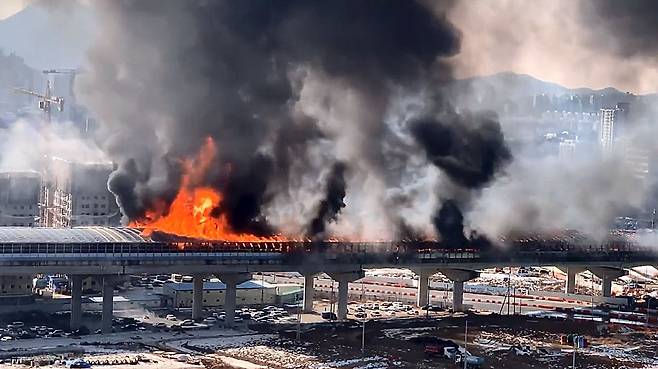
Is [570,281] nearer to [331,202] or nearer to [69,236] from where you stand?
[331,202]

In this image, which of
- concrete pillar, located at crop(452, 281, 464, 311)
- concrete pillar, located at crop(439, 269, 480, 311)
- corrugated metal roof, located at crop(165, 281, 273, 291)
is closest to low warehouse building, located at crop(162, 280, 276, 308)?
corrugated metal roof, located at crop(165, 281, 273, 291)

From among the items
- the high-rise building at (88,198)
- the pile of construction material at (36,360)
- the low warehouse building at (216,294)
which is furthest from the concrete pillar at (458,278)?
the high-rise building at (88,198)

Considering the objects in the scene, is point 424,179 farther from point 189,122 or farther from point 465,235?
point 189,122

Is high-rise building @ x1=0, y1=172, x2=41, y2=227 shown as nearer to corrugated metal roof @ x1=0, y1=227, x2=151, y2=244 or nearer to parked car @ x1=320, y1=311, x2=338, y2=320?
corrugated metal roof @ x1=0, y1=227, x2=151, y2=244

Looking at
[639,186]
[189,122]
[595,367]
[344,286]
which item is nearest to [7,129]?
[639,186]

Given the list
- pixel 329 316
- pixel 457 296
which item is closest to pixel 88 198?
pixel 329 316

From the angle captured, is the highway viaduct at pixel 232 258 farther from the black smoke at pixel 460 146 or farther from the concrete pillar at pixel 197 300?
the black smoke at pixel 460 146
